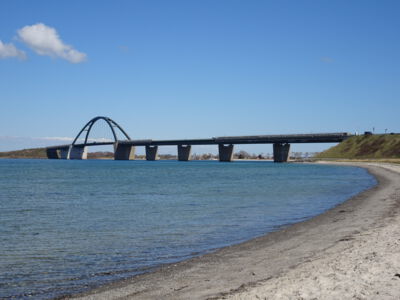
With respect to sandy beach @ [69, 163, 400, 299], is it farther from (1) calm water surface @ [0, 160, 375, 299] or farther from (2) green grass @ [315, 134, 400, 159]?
(2) green grass @ [315, 134, 400, 159]

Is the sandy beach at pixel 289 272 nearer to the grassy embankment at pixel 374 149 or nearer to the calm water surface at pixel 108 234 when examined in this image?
the calm water surface at pixel 108 234

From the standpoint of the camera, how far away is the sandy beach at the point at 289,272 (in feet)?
29.3

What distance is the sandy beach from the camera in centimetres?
895

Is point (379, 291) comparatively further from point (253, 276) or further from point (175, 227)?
point (175, 227)

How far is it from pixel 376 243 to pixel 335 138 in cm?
17670

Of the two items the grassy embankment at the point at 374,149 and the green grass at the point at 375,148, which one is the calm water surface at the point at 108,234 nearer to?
the grassy embankment at the point at 374,149

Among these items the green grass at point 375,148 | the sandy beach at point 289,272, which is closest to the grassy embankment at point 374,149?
the green grass at point 375,148

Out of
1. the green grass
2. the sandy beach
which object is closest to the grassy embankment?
the green grass

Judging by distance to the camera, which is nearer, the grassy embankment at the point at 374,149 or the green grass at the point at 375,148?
the grassy embankment at the point at 374,149

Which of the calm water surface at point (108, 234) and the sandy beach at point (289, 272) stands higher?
the sandy beach at point (289, 272)

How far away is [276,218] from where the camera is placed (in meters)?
24.3

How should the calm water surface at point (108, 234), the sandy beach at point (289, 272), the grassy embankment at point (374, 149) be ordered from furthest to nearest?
the grassy embankment at point (374, 149) < the calm water surface at point (108, 234) < the sandy beach at point (289, 272)

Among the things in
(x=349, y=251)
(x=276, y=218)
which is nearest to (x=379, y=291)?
(x=349, y=251)

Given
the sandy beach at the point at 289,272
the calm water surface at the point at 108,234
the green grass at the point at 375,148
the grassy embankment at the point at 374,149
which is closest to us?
the sandy beach at the point at 289,272
